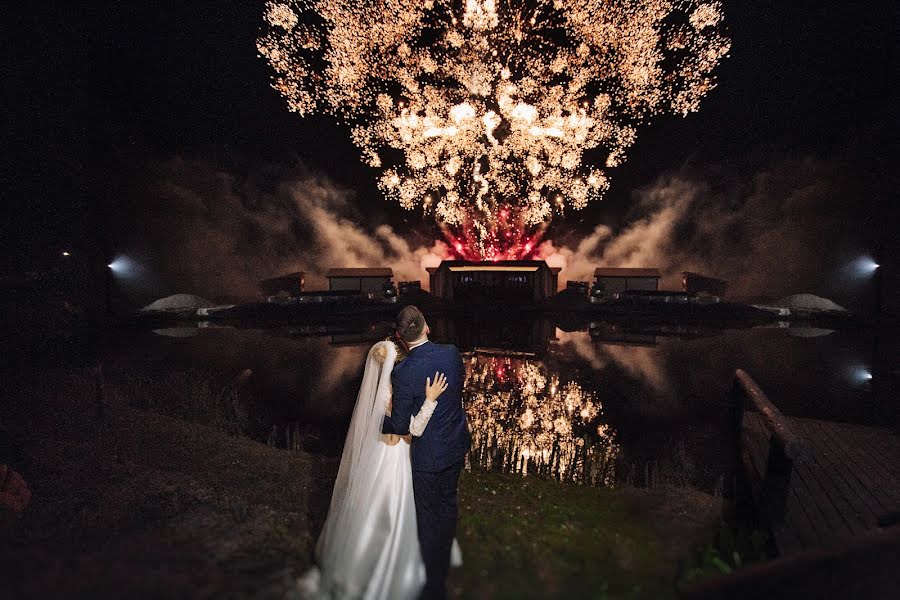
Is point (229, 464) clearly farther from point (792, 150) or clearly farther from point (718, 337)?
point (792, 150)

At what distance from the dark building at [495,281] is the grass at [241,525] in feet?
81.5

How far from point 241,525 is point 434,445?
249 centimetres

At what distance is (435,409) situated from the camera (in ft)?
16.1

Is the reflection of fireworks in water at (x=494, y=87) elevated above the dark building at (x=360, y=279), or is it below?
above

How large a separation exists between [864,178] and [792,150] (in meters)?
5.16

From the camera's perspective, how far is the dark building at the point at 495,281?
33.7 meters

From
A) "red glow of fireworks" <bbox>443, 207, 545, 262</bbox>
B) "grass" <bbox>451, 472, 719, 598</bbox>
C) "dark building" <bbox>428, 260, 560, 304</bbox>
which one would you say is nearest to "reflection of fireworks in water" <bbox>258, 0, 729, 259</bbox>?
"red glow of fireworks" <bbox>443, 207, 545, 262</bbox>

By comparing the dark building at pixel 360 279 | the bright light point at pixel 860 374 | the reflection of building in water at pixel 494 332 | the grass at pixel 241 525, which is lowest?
the grass at pixel 241 525

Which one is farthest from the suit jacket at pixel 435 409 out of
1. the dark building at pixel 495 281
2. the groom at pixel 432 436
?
the dark building at pixel 495 281

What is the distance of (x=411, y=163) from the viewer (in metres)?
37.1

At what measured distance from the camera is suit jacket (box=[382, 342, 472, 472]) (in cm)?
474

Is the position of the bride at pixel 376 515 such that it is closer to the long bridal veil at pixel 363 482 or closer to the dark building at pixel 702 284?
the long bridal veil at pixel 363 482

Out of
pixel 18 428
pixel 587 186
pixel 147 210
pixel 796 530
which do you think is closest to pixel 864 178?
pixel 587 186

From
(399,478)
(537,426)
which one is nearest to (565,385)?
(537,426)
